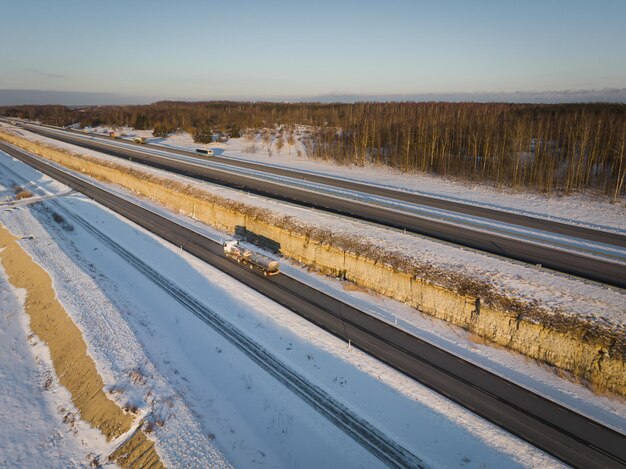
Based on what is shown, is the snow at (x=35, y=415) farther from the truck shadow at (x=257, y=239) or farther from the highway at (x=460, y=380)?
the truck shadow at (x=257, y=239)

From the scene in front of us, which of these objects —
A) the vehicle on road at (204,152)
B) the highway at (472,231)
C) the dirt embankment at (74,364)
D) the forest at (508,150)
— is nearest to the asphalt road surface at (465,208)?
the highway at (472,231)

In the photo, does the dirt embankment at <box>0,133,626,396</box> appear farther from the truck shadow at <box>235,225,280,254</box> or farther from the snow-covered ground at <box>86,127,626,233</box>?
the snow-covered ground at <box>86,127,626,233</box>

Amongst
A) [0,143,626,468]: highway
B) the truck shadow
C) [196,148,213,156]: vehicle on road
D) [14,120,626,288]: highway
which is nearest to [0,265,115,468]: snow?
[0,143,626,468]: highway

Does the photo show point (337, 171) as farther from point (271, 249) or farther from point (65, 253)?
point (65, 253)

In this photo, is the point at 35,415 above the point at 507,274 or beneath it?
beneath

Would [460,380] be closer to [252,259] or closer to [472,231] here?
[472,231]

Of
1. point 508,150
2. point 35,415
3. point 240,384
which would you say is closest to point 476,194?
point 508,150
